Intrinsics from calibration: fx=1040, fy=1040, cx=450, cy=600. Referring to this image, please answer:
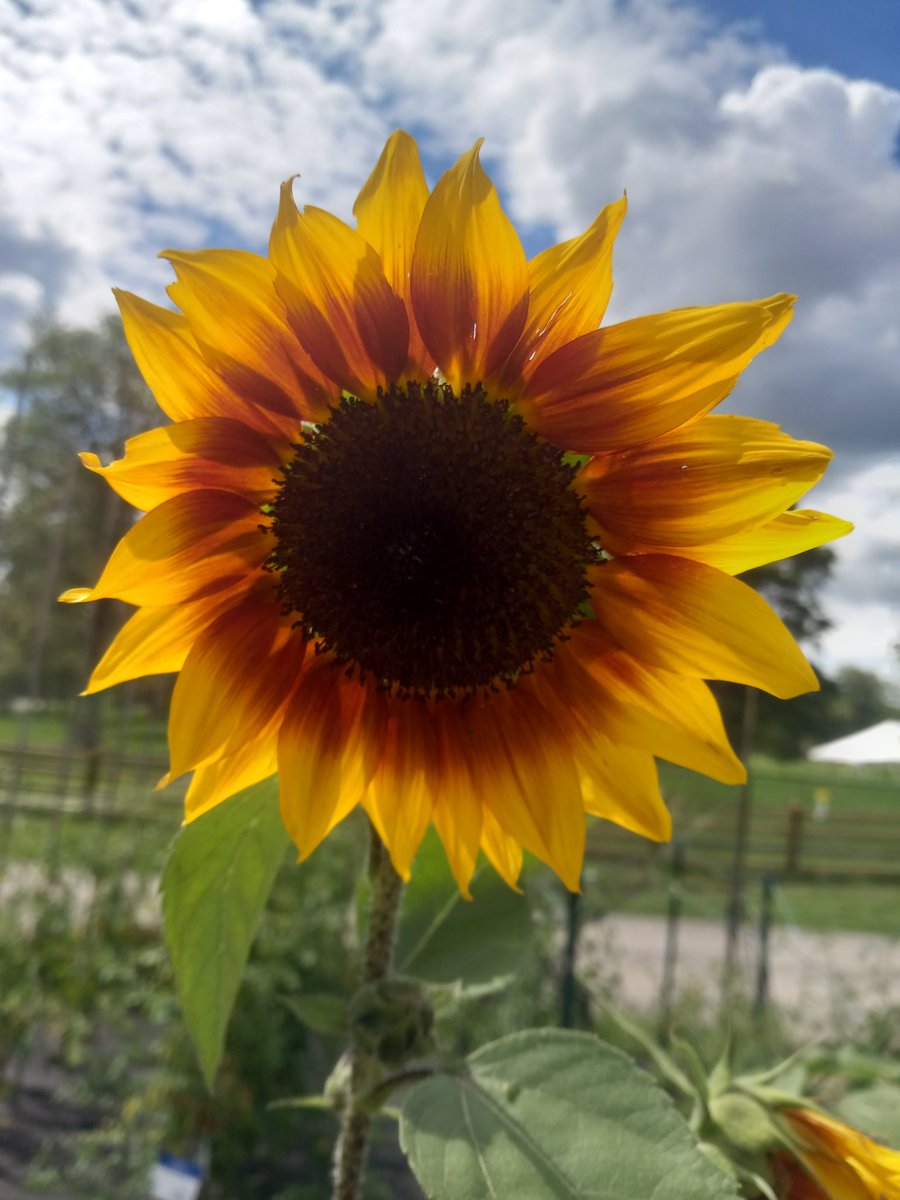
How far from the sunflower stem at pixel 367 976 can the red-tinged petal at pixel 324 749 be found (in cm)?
3

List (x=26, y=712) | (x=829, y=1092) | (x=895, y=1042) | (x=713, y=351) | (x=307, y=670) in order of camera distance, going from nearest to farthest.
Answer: (x=713, y=351) < (x=307, y=670) < (x=829, y=1092) < (x=895, y=1042) < (x=26, y=712)

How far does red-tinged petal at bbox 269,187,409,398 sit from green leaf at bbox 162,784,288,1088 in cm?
22

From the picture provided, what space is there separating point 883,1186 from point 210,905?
1.13ft

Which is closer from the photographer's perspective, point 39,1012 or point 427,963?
point 427,963

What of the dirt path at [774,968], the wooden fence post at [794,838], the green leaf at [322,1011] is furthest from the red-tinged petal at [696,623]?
the wooden fence post at [794,838]

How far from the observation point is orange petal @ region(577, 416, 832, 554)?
17.0 inches

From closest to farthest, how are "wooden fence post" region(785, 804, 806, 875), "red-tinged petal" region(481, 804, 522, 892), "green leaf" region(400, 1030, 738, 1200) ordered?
"green leaf" region(400, 1030, 738, 1200)
"red-tinged petal" region(481, 804, 522, 892)
"wooden fence post" region(785, 804, 806, 875)

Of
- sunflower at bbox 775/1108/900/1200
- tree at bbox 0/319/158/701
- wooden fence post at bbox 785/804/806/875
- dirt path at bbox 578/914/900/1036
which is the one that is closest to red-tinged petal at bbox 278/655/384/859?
sunflower at bbox 775/1108/900/1200

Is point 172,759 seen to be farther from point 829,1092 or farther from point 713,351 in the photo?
point 829,1092

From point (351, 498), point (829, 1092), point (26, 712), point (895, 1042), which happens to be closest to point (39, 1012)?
point (26, 712)

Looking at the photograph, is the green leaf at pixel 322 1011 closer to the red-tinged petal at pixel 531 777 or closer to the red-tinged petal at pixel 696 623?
the red-tinged petal at pixel 531 777

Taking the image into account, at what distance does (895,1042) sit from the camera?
7.39 ft

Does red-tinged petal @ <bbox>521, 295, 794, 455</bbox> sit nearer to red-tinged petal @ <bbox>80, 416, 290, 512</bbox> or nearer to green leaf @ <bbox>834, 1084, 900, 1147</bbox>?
red-tinged petal @ <bbox>80, 416, 290, 512</bbox>

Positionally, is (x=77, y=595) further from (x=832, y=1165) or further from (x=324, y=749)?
(x=832, y=1165)
